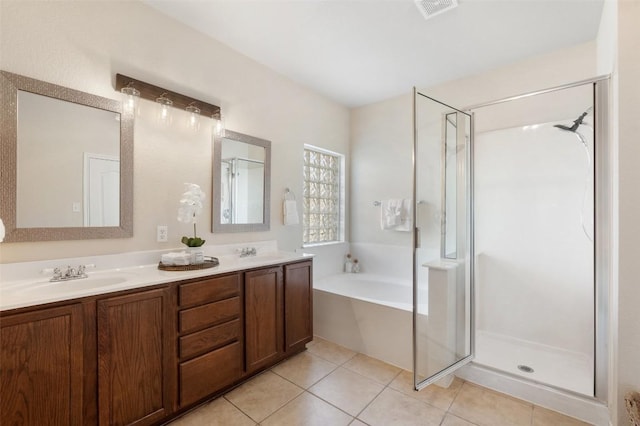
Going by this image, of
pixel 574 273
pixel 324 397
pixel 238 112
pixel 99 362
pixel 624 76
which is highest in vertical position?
pixel 238 112

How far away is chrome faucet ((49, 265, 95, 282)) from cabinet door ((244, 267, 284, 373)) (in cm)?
95

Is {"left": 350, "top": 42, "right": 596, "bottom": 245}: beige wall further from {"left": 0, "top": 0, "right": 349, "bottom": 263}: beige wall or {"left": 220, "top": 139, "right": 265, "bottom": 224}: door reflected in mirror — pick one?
{"left": 220, "top": 139, "right": 265, "bottom": 224}: door reflected in mirror

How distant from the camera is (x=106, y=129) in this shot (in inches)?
71.1

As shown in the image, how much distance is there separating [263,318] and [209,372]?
50 centimetres

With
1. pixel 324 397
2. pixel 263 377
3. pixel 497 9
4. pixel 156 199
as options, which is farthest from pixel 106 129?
pixel 497 9

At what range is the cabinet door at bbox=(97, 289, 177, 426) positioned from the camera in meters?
1.41

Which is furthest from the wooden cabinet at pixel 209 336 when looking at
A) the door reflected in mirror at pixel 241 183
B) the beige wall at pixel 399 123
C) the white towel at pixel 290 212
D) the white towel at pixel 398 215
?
the beige wall at pixel 399 123

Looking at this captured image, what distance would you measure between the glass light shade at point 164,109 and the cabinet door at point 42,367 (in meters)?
1.34

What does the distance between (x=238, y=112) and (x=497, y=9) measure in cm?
212

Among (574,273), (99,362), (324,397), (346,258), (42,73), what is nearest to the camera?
(99,362)

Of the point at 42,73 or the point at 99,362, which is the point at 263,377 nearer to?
the point at 99,362

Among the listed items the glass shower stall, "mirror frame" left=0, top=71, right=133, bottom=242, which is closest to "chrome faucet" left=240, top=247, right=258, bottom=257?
"mirror frame" left=0, top=71, right=133, bottom=242

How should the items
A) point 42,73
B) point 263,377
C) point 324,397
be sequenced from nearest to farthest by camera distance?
point 42,73
point 324,397
point 263,377

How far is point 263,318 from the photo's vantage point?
217 centimetres
